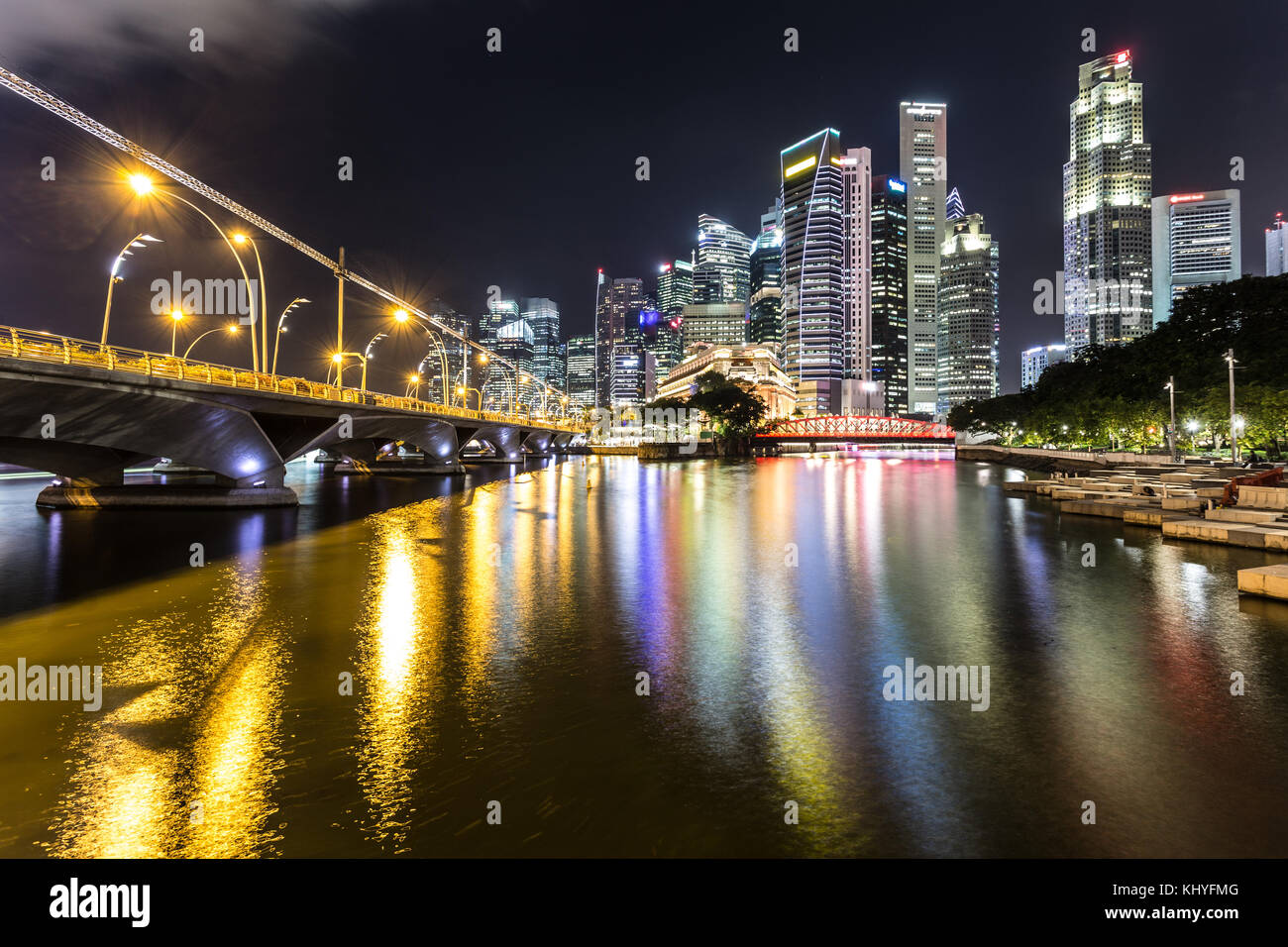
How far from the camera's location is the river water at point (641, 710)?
20.2ft

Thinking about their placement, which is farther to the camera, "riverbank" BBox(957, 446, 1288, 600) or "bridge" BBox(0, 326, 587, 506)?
"bridge" BBox(0, 326, 587, 506)

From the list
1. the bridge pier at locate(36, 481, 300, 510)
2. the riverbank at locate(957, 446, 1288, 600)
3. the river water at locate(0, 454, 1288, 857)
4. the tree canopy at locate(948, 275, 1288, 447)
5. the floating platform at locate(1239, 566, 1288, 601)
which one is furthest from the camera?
the tree canopy at locate(948, 275, 1288, 447)

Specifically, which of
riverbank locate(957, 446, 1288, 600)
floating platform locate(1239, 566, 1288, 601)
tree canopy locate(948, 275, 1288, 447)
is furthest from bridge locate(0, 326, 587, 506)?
tree canopy locate(948, 275, 1288, 447)

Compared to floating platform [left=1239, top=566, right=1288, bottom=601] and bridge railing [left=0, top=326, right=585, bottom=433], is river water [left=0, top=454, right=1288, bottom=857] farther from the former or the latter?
bridge railing [left=0, top=326, right=585, bottom=433]

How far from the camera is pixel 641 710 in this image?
29.4 ft

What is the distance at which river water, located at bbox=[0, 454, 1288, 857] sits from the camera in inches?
243

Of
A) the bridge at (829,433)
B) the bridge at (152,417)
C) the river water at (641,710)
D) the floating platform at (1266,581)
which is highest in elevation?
the bridge at (829,433)

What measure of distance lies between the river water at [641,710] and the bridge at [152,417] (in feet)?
22.9

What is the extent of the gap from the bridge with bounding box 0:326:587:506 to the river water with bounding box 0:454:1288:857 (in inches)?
274

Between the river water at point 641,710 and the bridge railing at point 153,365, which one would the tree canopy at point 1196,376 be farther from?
the bridge railing at point 153,365

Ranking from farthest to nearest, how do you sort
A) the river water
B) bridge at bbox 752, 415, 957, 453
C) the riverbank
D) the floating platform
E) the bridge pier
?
1. bridge at bbox 752, 415, 957, 453
2. the bridge pier
3. the riverbank
4. the floating platform
5. the river water

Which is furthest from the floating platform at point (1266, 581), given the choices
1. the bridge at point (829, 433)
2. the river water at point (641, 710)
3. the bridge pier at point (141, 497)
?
the bridge at point (829, 433)

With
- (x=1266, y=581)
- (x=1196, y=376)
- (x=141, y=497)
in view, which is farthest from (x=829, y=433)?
(x=1266, y=581)
